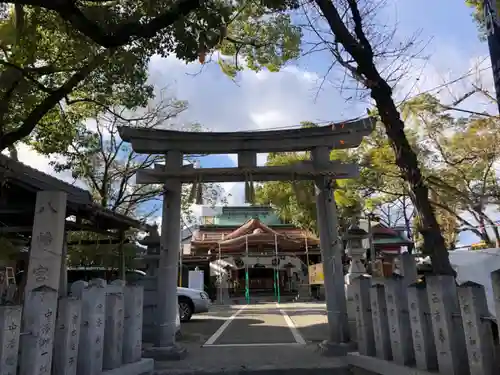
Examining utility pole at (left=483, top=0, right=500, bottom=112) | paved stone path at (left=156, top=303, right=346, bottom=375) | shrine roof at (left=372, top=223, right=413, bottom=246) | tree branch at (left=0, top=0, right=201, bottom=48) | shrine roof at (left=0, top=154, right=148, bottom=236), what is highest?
tree branch at (left=0, top=0, right=201, bottom=48)

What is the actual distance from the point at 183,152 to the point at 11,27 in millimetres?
4031

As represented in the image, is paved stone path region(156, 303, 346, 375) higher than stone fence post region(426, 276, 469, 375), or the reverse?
stone fence post region(426, 276, 469, 375)

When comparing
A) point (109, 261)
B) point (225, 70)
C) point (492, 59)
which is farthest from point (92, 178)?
point (492, 59)

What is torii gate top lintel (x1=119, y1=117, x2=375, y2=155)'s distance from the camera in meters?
8.52

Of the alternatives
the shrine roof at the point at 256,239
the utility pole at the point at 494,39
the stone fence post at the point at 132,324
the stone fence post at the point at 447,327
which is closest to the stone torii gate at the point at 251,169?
the stone fence post at the point at 132,324

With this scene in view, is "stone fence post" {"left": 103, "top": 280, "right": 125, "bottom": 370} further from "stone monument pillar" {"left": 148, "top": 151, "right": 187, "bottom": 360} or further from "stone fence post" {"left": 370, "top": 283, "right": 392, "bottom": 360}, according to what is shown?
"stone fence post" {"left": 370, "top": 283, "right": 392, "bottom": 360}

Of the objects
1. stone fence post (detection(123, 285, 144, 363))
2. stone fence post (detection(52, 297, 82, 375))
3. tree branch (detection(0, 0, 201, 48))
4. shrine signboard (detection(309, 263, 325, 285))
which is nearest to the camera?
stone fence post (detection(52, 297, 82, 375))

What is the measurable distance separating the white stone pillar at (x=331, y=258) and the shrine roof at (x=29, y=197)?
4.47m

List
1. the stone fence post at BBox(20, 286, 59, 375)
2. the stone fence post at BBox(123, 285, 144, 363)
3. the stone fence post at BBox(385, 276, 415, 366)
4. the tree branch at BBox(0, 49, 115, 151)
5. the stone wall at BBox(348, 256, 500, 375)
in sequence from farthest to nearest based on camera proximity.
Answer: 1. the tree branch at BBox(0, 49, 115, 151)
2. the stone fence post at BBox(123, 285, 144, 363)
3. the stone fence post at BBox(385, 276, 415, 366)
4. the stone wall at BBox(348, 256, 500, 375)
5. the stone fence post at BBox(20, 286, 59, 375)

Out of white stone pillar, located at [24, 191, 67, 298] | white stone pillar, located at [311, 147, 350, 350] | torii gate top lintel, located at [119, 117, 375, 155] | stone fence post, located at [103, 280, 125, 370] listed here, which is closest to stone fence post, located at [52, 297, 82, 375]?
stone fence post, located at [103, 280, 125, 370]

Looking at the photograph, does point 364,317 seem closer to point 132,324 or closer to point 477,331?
point 477,331

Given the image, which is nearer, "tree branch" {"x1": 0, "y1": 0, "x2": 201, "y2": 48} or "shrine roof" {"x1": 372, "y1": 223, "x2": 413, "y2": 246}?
"tree branch" {"x1": 0, "y1": 0, "x2": 201, "y2": 48}

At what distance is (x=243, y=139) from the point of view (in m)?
8.68

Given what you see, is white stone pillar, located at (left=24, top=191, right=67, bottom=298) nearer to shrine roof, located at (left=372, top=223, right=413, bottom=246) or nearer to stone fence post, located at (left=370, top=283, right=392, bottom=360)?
stone fence post, located at (left=370, top=283, right=392, bottom=360)
